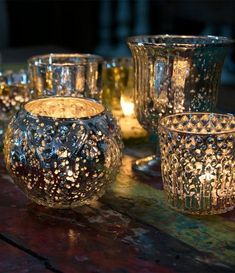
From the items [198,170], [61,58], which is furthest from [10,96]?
[198,170]

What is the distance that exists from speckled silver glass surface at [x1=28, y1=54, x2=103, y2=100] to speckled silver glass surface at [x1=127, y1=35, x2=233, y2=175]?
4.1 inches

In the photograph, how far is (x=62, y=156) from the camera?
66 centimetres

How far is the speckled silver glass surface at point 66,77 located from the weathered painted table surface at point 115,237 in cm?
23

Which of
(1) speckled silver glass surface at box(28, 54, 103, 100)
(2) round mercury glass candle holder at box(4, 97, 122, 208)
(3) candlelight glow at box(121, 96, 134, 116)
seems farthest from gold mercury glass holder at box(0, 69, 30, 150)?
(2) round mercury glass candle holder at box(4, 97, 122, 208)

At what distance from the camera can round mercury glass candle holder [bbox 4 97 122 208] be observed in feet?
2.16

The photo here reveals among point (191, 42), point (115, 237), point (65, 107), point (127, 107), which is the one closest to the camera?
point (115, 237)

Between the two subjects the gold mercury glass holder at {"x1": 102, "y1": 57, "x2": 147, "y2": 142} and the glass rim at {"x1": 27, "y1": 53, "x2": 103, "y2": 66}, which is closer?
the glass rim at {"x1": 27, "y1": 53, "x2": 103, "y2": 66}

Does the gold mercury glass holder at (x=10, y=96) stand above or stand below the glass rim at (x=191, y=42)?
below

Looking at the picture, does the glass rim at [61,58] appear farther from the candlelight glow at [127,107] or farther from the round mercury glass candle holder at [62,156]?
the round mercury glass candle holder at [62,156]

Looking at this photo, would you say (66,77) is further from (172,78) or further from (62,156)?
(62,156)

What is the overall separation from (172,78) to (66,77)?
0.19 meters

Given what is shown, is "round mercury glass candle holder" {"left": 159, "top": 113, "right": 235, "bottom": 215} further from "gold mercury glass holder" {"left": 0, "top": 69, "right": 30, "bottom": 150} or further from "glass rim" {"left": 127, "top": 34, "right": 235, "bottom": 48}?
"gold mercury glass holder" {"left": 0, "top": 69, "right": 30, "bottom": 150}

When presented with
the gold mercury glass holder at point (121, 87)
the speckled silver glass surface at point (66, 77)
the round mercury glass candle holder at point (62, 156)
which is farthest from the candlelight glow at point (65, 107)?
the gold mercury glass holder at point (121, 87)

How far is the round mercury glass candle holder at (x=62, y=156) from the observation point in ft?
2.16
